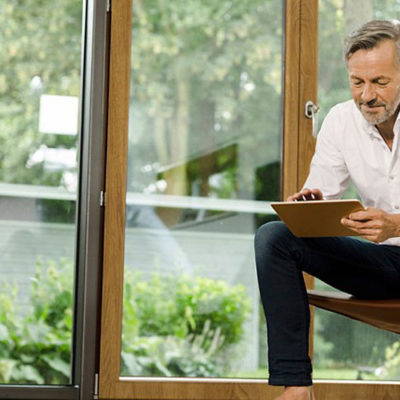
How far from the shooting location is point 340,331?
3.20 meters

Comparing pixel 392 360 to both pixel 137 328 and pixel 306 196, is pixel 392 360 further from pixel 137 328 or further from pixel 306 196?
pixel 306 196

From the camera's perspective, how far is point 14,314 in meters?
3.09

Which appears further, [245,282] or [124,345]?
[245,282]

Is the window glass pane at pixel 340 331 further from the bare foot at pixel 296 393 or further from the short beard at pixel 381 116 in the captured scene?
the bare foot at pixel 296 393

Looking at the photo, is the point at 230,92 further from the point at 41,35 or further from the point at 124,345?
the point at 124,345

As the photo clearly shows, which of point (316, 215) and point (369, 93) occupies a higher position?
point (369, 93)

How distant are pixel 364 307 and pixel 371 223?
258mm

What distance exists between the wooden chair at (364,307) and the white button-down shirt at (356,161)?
221mm

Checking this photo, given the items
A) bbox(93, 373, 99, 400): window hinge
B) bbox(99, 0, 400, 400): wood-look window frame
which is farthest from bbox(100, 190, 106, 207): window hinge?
bbox(93, 373, 99, 400): window hinge

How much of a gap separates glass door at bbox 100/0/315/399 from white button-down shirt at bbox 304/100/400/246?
733 mm

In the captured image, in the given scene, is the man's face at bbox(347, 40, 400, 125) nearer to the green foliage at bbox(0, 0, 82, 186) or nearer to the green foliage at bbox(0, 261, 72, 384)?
the green foliage at bbox(0, 0, 82, 186)

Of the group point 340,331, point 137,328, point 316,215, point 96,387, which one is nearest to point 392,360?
point 340,331

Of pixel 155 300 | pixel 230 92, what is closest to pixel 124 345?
pixel 155 300

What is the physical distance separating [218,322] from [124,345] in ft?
1.28
